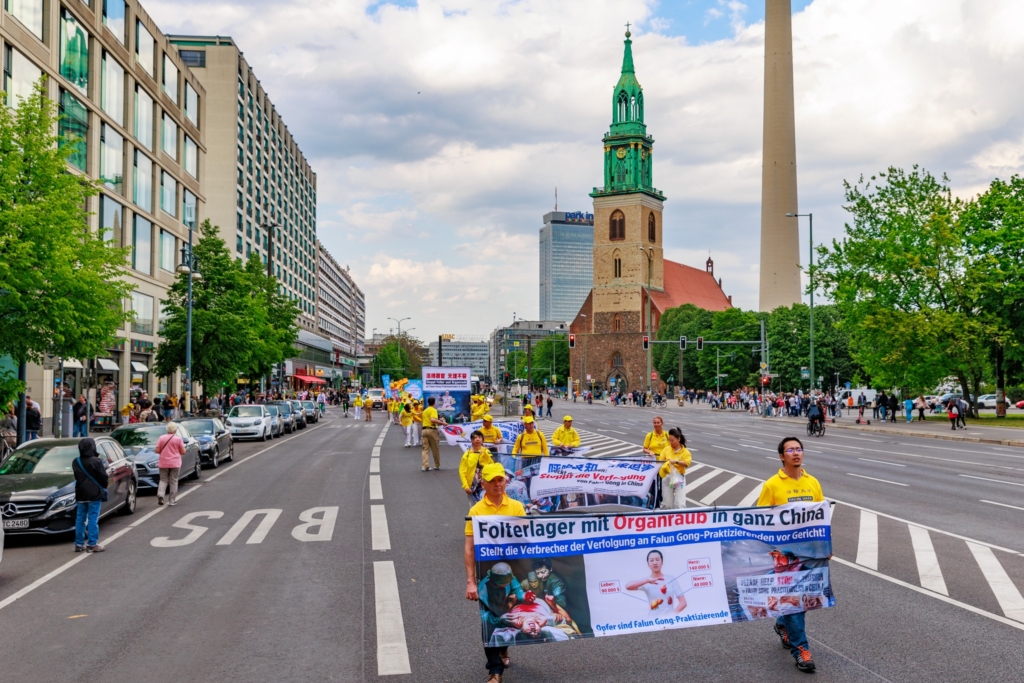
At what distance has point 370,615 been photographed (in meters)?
8.09

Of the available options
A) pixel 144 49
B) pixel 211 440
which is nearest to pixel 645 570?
pixel 211 440

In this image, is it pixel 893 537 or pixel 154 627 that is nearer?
pixel 154 627

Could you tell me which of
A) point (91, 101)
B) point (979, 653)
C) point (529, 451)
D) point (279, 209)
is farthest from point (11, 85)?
point (279, 209)

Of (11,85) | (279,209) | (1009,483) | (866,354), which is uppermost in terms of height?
(279,209)

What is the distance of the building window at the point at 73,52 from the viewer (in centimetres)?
3562

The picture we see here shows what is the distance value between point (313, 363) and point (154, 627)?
109m

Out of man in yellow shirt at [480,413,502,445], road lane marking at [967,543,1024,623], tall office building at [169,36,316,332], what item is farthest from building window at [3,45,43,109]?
tall office building at [169,36,316,332]

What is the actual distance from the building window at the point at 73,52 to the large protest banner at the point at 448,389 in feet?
62.4

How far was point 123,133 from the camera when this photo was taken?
42281mm

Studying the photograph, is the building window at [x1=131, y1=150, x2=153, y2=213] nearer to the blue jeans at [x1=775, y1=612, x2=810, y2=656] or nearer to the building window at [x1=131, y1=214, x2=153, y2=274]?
the building window at [x1=131, y1=214, x2=153, y2=274]

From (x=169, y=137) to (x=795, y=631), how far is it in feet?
168

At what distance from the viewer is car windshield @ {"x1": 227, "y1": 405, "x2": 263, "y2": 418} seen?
35.5 meters

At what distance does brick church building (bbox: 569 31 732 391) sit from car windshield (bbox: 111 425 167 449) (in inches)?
4067

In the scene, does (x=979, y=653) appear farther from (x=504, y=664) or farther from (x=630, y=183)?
(x=630, y=183)
